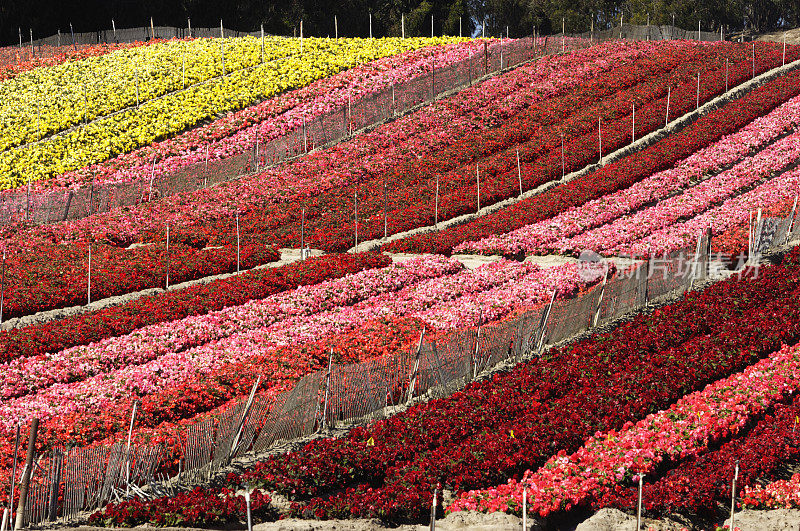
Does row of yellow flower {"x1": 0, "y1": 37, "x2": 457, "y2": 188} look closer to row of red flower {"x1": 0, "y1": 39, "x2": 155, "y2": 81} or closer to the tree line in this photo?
row of red flower {"x1": 0, "y1": 39, "x2": 155, "y2": 81}

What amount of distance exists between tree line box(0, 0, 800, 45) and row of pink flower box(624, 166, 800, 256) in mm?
43913

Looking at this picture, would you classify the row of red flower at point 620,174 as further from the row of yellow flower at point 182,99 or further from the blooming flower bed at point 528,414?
the row of yellow flower at point 182,99

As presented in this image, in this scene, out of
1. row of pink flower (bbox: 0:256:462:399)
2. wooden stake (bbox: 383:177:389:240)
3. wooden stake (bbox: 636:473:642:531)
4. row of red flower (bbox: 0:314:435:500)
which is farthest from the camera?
wooden stake (bbox: 383:177:389:240)

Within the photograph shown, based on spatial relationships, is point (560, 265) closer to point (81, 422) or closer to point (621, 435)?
point (621, 435)

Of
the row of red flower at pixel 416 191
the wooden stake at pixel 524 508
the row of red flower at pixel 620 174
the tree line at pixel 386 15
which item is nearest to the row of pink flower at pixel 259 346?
the row of red flower at pixel 620 174

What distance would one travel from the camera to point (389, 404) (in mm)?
20641

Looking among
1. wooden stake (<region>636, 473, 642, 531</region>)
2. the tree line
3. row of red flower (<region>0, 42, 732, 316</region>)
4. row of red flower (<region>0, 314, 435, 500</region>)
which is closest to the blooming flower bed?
wooden stake (<region>636, 473, 642, 531</region>)

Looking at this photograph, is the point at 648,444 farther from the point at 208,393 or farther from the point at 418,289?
the point at 418,289

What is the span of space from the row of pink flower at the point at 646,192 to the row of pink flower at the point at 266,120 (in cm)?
1789

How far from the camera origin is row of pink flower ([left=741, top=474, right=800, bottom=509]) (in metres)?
15.3

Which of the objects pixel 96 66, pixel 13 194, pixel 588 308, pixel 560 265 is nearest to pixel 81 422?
pixel 588 308

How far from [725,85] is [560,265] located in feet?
81.4

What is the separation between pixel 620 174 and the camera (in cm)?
4034

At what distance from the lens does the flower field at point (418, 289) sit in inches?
656
